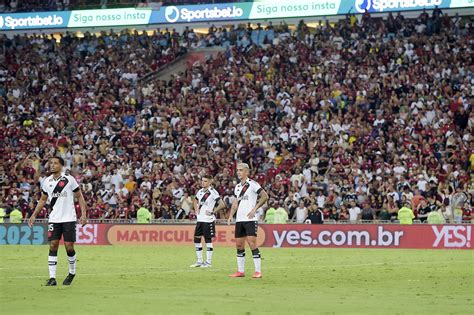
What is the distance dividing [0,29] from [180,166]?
63.5 ft

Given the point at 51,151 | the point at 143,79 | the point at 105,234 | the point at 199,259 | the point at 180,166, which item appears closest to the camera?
the point at 199,259

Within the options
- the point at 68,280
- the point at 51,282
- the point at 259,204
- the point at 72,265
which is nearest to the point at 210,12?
the point at 259,204

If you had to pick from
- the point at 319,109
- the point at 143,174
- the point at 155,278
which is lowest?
the point at 155,278

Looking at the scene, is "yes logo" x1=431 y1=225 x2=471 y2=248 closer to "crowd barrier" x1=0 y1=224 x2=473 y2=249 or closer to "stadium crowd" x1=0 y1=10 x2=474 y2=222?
"crowd barrier" x1=0 y1=224 x2=473 y2=249

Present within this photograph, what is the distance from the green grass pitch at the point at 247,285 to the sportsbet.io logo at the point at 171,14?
24.5 metres

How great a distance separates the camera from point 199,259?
24.9m

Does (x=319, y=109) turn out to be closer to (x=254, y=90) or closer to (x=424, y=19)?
(x=254, y=90)

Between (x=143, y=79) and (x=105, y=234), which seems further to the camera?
(x=143, y=79)

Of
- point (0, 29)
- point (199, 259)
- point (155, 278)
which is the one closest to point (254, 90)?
point (0, 29)

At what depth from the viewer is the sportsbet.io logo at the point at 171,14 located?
172 ft

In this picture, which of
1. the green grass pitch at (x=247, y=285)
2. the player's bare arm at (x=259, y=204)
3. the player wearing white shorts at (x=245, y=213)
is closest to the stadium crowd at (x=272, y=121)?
the green grass pitch at (x=247, y=285)

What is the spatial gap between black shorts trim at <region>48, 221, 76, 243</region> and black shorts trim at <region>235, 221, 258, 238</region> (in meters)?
4.21

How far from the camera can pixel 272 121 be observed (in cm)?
4394

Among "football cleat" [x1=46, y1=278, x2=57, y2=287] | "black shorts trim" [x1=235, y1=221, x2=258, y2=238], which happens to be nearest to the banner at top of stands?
"black shorts trim" [x1=235, y1=221, x2=258, y2=238]
